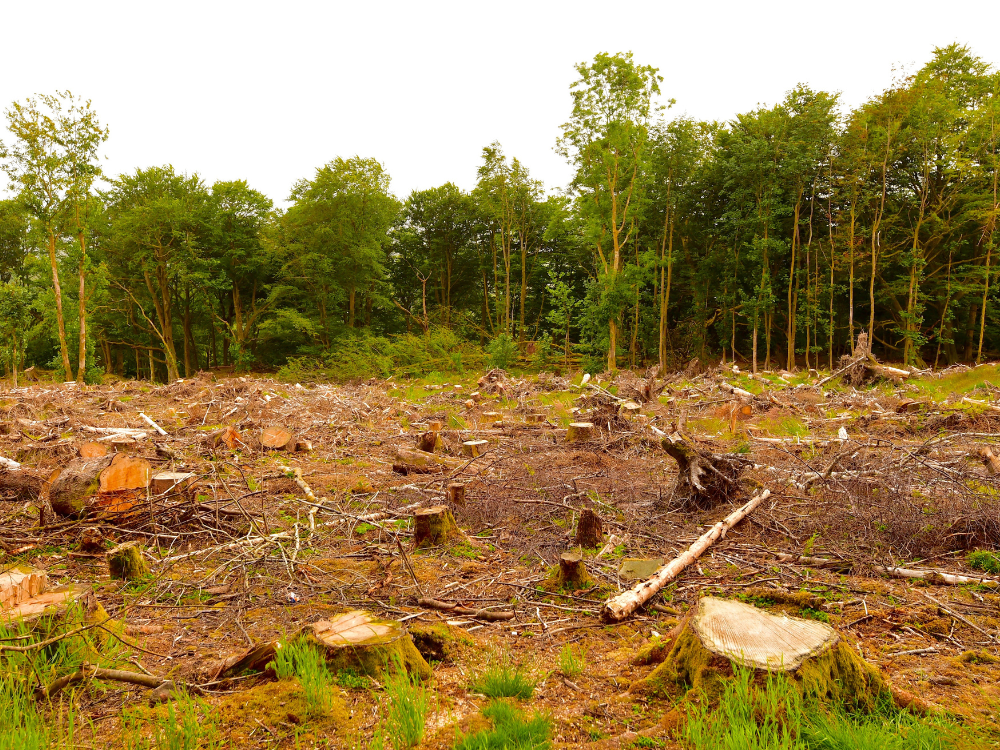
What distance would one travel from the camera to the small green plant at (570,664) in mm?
2760

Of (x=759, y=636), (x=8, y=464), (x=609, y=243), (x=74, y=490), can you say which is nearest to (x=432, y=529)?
(x=759, y=636)

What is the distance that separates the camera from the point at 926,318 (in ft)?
81.7

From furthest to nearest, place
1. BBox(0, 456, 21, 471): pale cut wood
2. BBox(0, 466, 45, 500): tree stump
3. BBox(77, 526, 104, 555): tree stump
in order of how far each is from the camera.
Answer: BBox(0, 456, 21, 471): pale cut wood < BBox(0, 466, 45, 500): tree stump < BBox(77, 526, 104, 555): tree stump

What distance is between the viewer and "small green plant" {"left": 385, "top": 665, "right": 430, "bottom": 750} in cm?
220

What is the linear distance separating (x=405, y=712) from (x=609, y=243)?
24.9 meters

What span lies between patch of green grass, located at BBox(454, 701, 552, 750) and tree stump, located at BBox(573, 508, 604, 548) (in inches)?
92.2

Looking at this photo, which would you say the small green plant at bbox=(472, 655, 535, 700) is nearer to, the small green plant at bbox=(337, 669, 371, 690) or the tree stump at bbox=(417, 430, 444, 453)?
the small green plant at bbox=(337, 669, 371, 690)

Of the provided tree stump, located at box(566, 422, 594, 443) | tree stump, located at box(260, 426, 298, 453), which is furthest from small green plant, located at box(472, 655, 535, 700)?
tree stump, located at box(260, 426, 298, 453)

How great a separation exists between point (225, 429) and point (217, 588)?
5.33 meters

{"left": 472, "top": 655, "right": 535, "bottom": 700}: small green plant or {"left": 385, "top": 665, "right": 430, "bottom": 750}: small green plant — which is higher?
{"left": 385, "top": 665, "right": 430, "bottom": 750}: small green plant

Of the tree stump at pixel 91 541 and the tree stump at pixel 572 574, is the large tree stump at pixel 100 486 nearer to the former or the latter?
the tree stump at pixel 91 541

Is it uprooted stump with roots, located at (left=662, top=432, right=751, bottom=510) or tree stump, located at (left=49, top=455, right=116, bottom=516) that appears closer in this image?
tree stump, located at (left=49, top=455, right=116, bottom=516)

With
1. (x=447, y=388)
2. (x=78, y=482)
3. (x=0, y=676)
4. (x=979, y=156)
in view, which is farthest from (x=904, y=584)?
(x=979, y=156)

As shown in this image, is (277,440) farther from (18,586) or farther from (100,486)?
(18,586)
